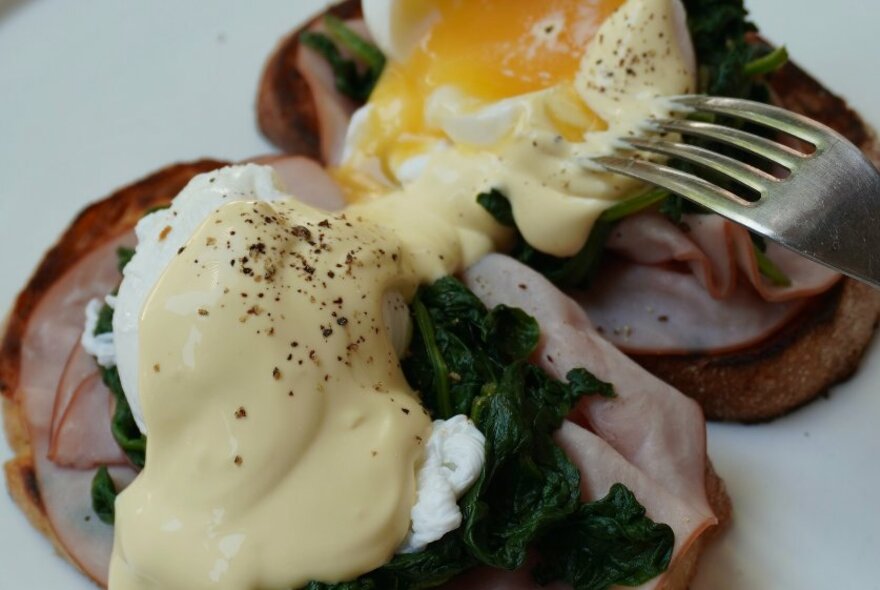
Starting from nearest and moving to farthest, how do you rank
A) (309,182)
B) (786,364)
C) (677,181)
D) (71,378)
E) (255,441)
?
(255,441), (677,181), (71,378), (786,364), (309,182)

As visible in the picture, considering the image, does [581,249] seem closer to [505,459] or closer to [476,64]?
[476,64]

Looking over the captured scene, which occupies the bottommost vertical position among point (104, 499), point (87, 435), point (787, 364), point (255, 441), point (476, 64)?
point (787, 364)

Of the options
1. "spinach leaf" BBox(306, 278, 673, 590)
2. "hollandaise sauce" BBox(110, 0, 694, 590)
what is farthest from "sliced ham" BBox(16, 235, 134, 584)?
"spinach leaf" BBox(306, 278, 673, 590)

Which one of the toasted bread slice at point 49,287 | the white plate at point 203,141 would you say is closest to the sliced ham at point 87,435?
the toasted bread slice at point 49,287

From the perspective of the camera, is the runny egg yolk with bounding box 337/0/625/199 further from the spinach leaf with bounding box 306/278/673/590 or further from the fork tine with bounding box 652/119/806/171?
the spinach leaf with bounding box 306/278/673/590

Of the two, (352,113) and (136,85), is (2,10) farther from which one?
(352,113)

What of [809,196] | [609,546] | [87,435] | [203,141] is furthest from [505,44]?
[87,435]
